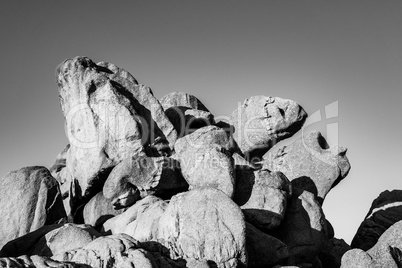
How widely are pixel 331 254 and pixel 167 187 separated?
745 centimetres

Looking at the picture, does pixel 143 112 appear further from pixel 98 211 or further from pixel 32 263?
pixel 32 263

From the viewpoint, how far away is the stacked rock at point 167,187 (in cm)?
1914

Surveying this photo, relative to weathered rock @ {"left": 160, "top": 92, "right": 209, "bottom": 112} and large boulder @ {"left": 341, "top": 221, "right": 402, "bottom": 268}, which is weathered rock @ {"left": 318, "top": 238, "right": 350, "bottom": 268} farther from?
weathered rock @ {"left": 160, "top": 92, "right": 209, "bottom": 112}

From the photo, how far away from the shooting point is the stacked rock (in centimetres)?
1914

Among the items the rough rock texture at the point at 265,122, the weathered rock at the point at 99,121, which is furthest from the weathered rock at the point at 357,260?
the weathered rock at the point at 99,121

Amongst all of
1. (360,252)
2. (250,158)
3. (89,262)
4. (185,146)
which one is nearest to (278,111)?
(250,158)

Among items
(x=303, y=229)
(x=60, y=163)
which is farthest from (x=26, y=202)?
(x=303, y=229)

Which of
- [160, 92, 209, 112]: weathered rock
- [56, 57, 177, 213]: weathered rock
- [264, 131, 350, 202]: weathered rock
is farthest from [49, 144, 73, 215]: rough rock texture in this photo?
[264, 131, 350, 202]: weathered rock

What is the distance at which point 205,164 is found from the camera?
2380 centimetres

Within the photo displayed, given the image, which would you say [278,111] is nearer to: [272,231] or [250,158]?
[250,158]

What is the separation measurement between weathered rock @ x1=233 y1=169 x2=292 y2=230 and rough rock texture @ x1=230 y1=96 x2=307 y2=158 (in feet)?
14.5

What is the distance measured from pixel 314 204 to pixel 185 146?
5.86 meters

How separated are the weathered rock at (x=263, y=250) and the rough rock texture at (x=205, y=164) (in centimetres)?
236

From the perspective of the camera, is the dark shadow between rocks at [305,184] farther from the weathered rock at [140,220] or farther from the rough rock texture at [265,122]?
the weathered rock at [140,220]
